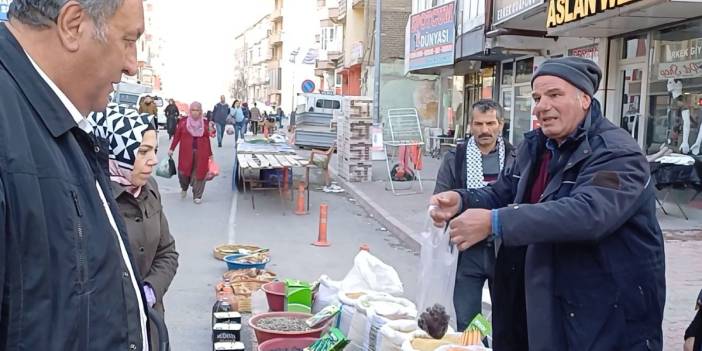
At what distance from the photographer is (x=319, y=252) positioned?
940 centimetres

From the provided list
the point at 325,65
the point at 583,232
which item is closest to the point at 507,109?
the point at 583,232

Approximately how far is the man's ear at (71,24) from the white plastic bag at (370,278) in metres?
3.61

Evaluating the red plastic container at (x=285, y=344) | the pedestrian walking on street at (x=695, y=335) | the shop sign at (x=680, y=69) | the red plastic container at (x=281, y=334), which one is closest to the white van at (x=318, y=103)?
the shop sign at (x=680, y=69)

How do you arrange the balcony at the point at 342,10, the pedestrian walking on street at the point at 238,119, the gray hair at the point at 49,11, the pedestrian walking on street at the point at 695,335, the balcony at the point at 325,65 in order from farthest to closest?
the balcony at the point at 325,65
the balcony at the point at 342,10
the pedestrian walking on street at the point at 238,119
the pedestrian walking on street at the point at 695,335
the gray hair at the point at 49,11

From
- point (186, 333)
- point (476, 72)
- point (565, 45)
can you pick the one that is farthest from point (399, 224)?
point (476, 72)

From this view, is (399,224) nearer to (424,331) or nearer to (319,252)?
(319,252)

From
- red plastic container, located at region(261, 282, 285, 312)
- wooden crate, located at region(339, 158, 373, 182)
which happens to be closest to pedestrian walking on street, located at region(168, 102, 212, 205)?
wooden crate, located at region(339, 158, 373, 182)

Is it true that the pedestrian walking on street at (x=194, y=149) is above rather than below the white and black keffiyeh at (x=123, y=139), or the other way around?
below

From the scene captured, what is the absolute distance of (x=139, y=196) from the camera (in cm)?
353

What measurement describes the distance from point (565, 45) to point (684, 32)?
162 inches

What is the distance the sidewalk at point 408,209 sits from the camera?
34.4 feet

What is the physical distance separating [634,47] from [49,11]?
13618 mm

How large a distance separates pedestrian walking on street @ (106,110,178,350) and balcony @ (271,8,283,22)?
75590mm

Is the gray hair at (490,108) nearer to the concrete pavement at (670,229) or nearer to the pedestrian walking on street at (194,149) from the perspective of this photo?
the concrete pavement at (670,229)
